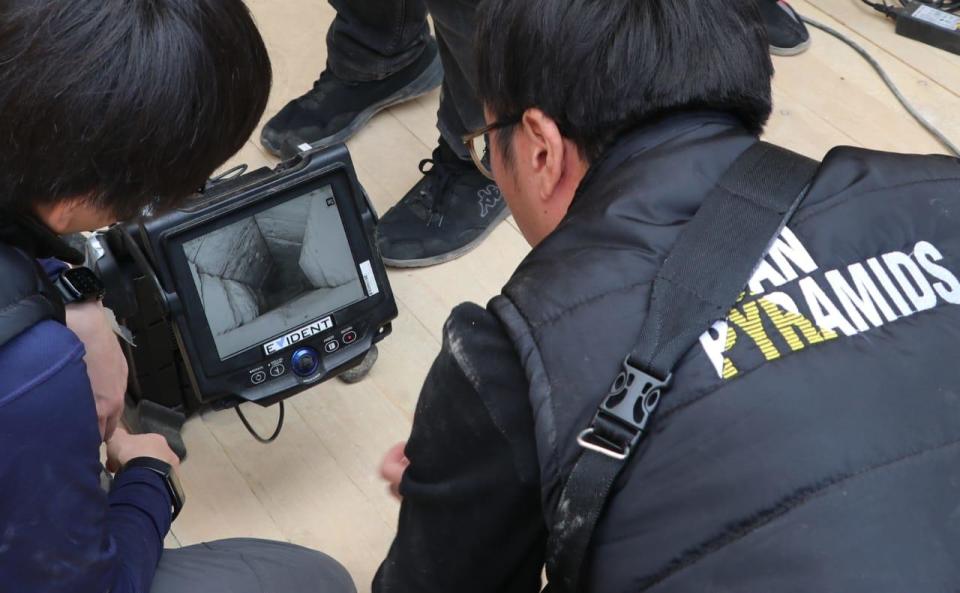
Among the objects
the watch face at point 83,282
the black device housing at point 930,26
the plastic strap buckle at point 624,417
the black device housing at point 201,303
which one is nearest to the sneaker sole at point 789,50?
the black device housing at point 930,26

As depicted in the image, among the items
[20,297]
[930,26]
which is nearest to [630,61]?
[20,297]

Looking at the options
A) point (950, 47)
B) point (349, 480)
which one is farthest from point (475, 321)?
point (950, 47)

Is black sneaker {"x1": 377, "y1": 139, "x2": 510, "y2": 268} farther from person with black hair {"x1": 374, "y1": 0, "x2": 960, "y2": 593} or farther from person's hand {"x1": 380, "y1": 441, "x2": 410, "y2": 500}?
person with black hair {"x1": 374, "y1": 0, "x2": 960, "y2": 593}

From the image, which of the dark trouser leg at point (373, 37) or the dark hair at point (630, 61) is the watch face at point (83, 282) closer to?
the dark hair at point (630, 61)

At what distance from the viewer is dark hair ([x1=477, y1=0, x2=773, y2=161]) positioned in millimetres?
856

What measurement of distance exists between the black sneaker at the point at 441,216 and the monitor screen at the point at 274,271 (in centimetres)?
34

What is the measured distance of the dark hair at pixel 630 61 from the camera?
856mm

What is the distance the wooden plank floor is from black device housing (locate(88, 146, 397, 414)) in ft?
0.48

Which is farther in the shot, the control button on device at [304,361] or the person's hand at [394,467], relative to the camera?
the control button on device at [304,361]

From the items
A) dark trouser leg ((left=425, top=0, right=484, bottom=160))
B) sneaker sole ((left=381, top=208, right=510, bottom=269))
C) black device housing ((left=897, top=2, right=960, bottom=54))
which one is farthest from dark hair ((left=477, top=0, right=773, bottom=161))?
black device housing ((left=897, top=2, right=960, bottom=54))

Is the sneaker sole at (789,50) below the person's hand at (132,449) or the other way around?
the other way around

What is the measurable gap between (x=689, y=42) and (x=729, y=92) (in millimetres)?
51

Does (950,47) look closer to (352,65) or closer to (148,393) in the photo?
(352,65)

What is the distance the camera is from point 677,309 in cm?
72
